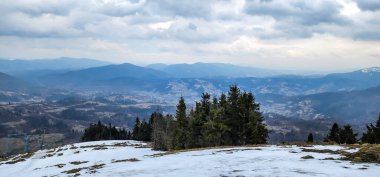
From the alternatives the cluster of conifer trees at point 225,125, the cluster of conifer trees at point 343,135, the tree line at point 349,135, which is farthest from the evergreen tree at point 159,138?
the cluster of conifer trees at point 343,135

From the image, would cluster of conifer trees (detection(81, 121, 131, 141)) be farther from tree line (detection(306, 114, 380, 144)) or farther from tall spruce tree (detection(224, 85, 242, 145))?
tall spruce tree (detection(224, 85, 242, 145))

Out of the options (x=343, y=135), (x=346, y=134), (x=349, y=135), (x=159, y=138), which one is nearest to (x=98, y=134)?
(x=159, y=138)

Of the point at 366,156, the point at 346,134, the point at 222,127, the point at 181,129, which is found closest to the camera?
the point at 366,156

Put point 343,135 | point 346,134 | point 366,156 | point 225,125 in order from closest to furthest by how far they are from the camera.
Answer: point 366,156 → point 225,125 → point 346,134 → point 343,135

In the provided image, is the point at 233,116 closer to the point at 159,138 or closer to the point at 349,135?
the point at 159,138

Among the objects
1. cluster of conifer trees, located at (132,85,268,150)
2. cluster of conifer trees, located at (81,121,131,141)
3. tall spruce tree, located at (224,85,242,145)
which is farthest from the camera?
cluster of conifer trees, located at (81,121,131,141)

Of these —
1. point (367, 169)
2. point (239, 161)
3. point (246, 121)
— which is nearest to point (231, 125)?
point (246, 121)

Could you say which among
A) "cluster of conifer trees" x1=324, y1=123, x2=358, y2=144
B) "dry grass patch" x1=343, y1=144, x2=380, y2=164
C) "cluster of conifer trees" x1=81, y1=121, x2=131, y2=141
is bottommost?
"cluster of conifer trees" x1=81, y1=121, x2=131, y2=141

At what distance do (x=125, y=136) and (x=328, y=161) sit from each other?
164 m

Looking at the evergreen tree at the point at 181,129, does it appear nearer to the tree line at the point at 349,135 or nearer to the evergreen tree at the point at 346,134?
the tree line at the point at 349,135

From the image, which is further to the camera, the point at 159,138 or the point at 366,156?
the point at 159,138

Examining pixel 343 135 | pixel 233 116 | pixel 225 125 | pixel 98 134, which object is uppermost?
pixel 233 116

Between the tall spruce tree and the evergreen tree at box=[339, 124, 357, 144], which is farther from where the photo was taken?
the evergreen tree at box=[339, 124, 357, 144]

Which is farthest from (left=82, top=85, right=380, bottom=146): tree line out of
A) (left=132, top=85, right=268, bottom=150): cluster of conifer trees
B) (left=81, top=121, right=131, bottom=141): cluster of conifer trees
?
(left=81, top=121, right=131, bottom=141): cluster of conifer trees
